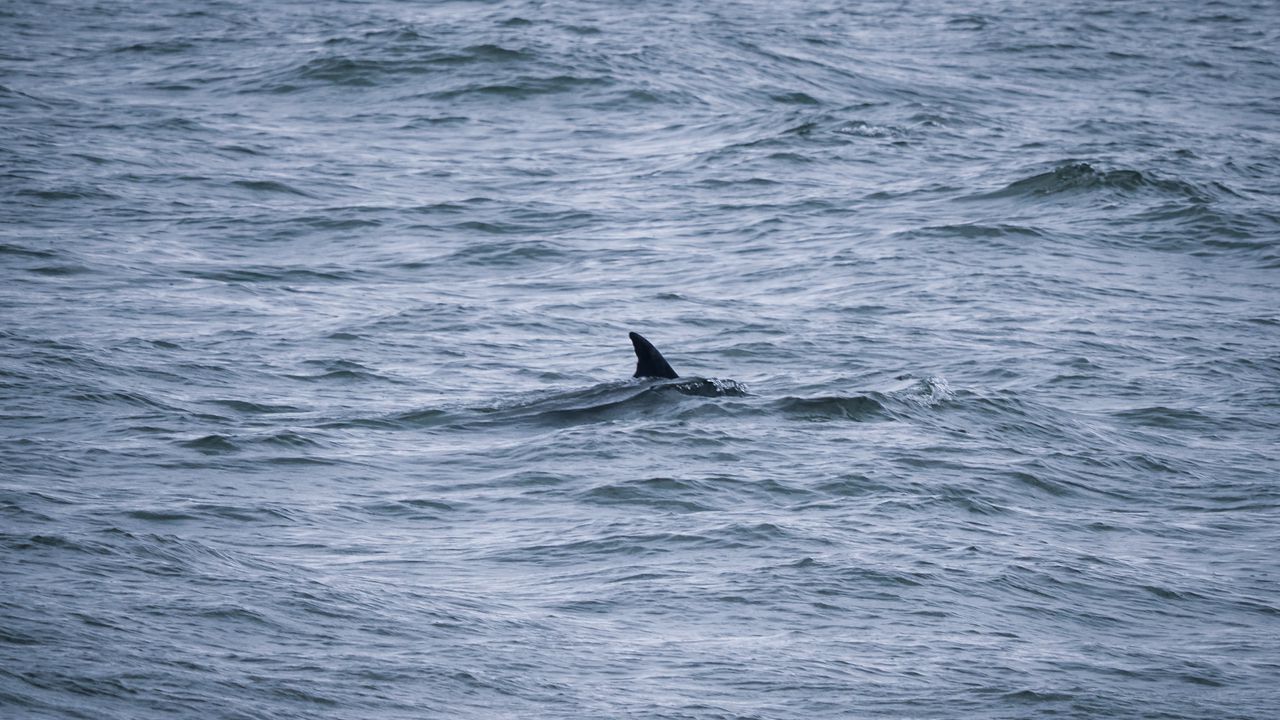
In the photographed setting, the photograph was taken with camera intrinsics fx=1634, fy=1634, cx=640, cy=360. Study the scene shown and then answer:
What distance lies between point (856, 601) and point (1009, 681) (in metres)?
1.41

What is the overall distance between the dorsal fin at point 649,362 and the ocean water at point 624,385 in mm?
182

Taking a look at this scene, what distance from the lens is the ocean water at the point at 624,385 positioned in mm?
9766

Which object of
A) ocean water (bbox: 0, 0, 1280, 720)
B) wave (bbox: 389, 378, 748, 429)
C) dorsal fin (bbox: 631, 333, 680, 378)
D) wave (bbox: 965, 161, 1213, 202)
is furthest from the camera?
wave (bbox: 965, 161, 1213, 202)

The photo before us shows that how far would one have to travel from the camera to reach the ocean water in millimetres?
9766

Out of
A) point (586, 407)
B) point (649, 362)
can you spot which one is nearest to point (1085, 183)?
point (649, 362)

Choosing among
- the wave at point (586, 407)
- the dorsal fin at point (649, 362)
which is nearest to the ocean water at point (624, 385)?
the wave at point (586, 407)

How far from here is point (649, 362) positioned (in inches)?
603

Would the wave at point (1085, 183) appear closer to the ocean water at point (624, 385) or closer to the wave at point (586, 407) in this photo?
the ocean water at point (624, 385)

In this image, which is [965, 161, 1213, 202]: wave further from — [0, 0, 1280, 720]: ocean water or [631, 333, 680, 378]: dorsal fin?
[631, 333, 680, 378]: dorsal fin

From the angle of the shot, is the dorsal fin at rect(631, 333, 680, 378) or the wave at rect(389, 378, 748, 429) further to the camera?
the dorsal fin at rect(631, 333, 680, 378)

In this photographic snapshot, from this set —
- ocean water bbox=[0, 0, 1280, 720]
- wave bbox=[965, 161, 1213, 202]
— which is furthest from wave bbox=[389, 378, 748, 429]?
wave bbox=[965, 161, 1213, 202]

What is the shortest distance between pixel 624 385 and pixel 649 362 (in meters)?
0.40

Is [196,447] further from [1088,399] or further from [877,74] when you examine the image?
[877,74]

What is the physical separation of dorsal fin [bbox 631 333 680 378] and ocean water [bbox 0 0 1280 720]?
18 centimetres
